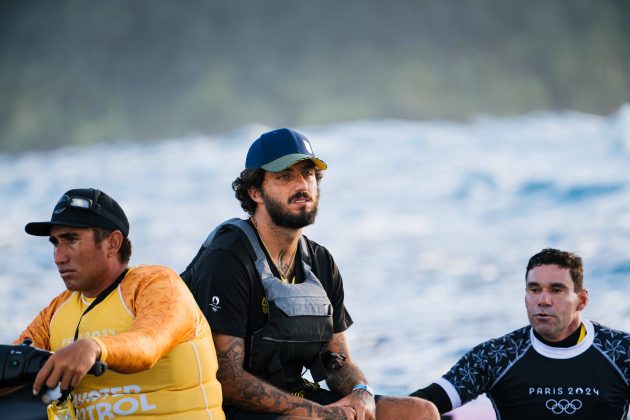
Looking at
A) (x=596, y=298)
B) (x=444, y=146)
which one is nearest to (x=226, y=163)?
(x=444, y=146)

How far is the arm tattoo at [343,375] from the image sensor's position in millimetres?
2809

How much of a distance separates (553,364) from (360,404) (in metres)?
0.76

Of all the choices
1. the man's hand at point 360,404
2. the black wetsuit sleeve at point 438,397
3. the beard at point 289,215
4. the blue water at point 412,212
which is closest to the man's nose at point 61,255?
the beard at point 289,215

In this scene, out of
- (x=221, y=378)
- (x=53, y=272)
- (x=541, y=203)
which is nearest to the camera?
(x=221, y=378)

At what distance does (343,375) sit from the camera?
284 centimetres

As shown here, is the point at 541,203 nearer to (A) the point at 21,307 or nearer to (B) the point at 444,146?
(B) the point at 444,146

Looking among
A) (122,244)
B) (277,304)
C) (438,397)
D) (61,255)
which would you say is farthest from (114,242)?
(438,397)

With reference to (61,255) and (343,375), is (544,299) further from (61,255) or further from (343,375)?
(61,255)

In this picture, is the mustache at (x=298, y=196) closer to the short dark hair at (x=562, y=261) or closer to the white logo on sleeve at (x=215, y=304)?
the white logo on sleeve at (x=215, y=304)

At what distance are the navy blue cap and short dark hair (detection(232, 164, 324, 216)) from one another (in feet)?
0.09

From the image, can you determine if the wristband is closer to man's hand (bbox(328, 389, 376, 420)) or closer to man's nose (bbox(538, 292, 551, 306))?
man's hand (bbox(328, 389, 376, 420))

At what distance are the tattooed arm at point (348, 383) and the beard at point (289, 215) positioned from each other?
0.44 m

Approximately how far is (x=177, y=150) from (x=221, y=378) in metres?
20.1

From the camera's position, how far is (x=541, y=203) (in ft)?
61.5
